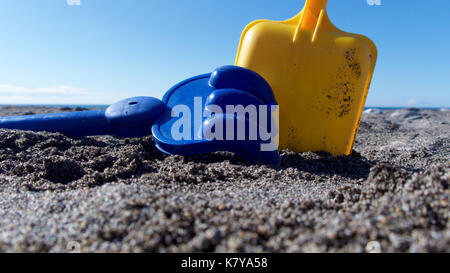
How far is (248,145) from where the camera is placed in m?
1.39

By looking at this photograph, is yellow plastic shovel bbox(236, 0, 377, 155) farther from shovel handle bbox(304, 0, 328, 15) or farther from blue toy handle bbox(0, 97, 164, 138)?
blue toy handle bbox(0, 97, 164, 138)

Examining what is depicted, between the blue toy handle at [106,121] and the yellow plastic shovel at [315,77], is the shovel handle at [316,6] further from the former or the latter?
the blue toy handle at [106,121]

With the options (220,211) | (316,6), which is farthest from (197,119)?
(316,6)

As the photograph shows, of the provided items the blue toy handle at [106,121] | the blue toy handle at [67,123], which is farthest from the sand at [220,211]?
the blue toy handle at [67,123]

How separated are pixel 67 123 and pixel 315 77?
1.58m

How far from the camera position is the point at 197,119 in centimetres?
163

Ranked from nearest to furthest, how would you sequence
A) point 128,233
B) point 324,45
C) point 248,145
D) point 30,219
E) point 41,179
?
1. point 128,233
2. point 30,219
3. point 41,179
4. point 248,145
5. point 324,45

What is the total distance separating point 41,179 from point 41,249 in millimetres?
676

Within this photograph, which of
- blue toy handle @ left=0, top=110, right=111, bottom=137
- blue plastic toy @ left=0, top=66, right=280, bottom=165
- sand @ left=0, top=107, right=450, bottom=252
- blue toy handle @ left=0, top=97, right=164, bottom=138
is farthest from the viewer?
blue toy handle @ left=0, top=110, right=111, bottom=137

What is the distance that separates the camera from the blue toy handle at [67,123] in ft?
6.19

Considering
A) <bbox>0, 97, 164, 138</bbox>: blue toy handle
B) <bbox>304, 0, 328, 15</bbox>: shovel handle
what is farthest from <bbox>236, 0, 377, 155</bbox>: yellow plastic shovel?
<bbox>0, 97, 164, 138</bbox>: blue toy handle

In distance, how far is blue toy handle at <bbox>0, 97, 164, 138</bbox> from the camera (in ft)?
5.76
